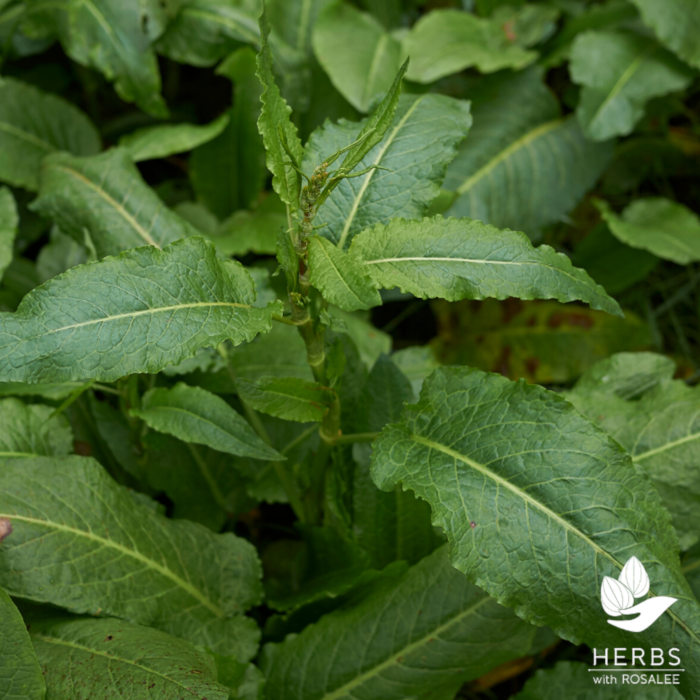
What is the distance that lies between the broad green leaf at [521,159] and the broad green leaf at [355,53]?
28cm

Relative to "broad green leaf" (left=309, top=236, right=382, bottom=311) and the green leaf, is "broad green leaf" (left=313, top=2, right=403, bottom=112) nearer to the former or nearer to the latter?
the green leaf

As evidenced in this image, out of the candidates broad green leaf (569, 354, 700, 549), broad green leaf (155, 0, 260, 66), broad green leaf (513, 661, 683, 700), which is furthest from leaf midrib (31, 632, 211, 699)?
broad green leaf (155, 0, 260, 66)

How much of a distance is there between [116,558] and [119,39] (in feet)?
4.18

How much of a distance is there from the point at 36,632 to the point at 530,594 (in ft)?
2.51

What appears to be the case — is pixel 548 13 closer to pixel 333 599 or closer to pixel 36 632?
pixel 333 599

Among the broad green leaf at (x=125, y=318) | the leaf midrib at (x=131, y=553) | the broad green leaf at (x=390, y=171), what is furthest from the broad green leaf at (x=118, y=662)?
the broad green leaf at (x=390, y=171)

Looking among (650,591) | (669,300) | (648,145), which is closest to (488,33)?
(648,145)

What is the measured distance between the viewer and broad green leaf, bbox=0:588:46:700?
0.99 meters

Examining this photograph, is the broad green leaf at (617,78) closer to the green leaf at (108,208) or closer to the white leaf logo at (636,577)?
the green leaf at (108,208)

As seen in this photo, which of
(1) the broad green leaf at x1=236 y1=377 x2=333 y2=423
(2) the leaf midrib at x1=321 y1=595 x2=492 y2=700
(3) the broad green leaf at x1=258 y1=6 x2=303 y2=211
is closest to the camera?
(3) the broad green leaf at x1=258 y1=6 x2=303 y2=211

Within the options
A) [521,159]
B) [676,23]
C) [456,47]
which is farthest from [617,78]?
[456,47]

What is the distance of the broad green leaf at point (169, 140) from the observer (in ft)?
5.73

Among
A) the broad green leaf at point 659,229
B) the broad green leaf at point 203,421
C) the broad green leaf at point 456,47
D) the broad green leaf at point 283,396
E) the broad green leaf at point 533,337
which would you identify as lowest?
the broad green leaf at point 533,337

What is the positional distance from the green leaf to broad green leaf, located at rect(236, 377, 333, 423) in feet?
1.61
